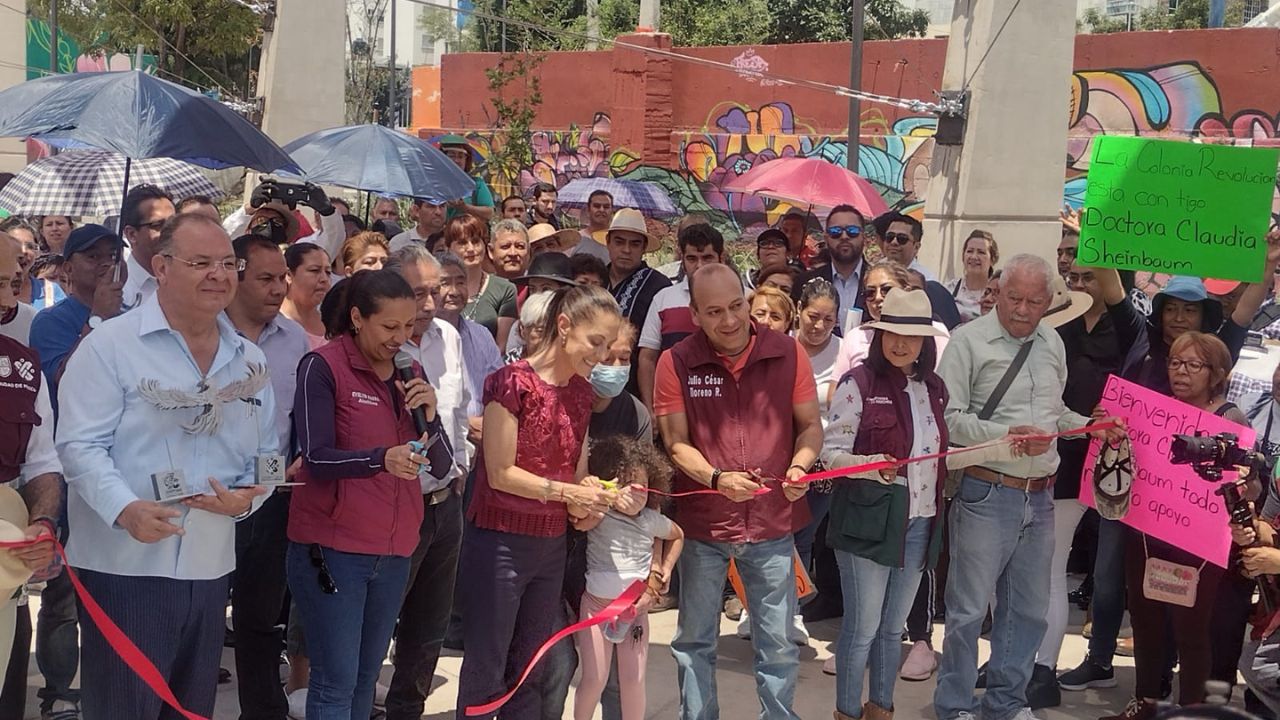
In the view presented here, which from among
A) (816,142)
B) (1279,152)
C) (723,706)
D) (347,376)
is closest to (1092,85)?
(816,142)

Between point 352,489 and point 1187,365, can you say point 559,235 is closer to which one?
point 1187,365

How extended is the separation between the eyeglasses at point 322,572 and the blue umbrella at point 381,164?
3.90 m

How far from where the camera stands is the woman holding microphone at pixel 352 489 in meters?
4.48

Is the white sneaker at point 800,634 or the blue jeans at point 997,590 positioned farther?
the white sneaker at point 800,634

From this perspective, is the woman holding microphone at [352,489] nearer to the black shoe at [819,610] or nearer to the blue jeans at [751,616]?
the blue jeans at [751,616]

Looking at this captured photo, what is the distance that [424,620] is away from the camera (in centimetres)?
534

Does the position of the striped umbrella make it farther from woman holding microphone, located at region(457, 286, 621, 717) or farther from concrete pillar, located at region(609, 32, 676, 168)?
concrete pillar, located at region(609, 32, 676, 168)

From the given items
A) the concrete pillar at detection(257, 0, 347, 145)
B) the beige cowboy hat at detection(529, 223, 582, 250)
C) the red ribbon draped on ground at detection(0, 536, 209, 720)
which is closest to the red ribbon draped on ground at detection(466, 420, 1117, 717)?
the red ribbon draped on ground at detection(0, 536, 209, 720)

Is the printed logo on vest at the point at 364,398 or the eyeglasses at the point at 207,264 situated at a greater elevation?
the eyeglasses at the point at 207,264

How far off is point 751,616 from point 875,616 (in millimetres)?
559

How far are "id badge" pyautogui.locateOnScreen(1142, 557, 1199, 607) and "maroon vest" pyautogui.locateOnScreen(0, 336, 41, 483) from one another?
469 cm

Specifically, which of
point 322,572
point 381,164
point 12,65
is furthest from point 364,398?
point 12,65

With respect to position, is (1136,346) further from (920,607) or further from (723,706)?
(723,706)

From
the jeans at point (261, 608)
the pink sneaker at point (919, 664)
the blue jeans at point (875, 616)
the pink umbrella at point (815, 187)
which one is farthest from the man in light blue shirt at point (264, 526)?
the pink umbrella at point (815, 187)
